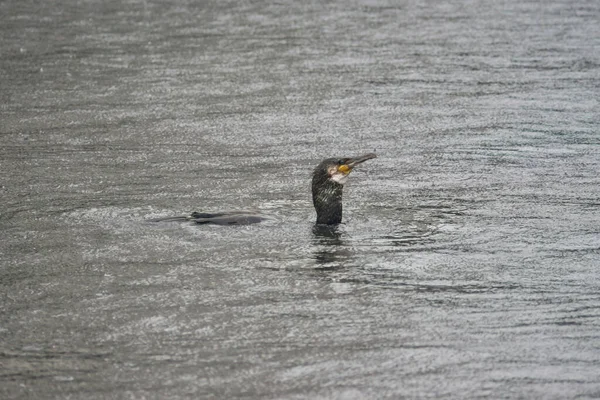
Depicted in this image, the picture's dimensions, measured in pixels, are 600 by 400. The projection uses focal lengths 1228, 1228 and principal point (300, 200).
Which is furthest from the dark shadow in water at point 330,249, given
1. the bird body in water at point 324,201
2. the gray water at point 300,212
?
the bird body in water at point 324,201

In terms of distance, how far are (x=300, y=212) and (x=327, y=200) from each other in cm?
66

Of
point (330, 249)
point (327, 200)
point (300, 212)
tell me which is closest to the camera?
point (330, 249)

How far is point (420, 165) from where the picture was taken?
14.4 meters

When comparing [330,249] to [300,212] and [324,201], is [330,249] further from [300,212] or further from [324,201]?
[300,212]

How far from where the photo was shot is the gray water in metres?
8.77

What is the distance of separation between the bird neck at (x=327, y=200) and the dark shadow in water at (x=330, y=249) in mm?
89

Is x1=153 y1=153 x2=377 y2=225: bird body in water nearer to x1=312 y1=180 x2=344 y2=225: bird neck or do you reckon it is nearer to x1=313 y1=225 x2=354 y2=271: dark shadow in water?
x1=312 y1=180 x2=344 y2=225: bird neck

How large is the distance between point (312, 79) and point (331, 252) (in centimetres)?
845

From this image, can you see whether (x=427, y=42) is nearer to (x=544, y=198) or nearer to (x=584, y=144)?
(x=584, y=144)

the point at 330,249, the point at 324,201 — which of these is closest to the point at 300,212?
the point at 324,201

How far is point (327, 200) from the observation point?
39.4 feet

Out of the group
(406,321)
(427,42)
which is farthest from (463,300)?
(427,42)

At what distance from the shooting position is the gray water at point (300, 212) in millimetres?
8766

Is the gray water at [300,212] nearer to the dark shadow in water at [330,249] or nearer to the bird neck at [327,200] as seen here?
the dark shadow in water at [330,249]
